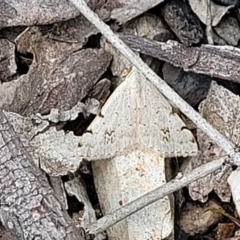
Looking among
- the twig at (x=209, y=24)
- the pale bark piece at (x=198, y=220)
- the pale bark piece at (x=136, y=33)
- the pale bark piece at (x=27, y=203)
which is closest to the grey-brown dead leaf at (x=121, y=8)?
the pale bark piece at (x=136, y=33)

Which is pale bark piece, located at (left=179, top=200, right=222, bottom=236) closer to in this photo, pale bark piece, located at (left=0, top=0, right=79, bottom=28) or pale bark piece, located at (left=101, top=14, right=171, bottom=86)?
pale bark piece, located at (left=101, top=14, right=171, bottom=86)

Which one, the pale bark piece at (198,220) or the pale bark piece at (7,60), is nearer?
the pale bark piece at (198,220)

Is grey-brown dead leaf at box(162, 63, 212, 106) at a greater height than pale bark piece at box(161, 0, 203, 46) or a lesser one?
lesser

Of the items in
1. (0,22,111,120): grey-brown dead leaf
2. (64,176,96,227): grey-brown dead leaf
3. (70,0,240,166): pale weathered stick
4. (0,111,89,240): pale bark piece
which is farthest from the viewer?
(0,22,111,120): grey-brown dead leaf

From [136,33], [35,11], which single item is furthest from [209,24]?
[35,11]

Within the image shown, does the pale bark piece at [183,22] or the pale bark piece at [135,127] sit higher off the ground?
the pale bark piece at [183,22]

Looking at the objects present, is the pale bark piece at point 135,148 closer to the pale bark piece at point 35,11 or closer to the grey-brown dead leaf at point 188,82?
the grey-brown dead leaf at point 188,82

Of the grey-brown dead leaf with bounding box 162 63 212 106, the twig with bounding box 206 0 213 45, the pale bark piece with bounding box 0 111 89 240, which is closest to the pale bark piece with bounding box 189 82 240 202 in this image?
the grey-brown dead leaf with bounding box 162 63 212 106

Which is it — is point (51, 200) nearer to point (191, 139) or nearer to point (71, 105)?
point (71, 105)
